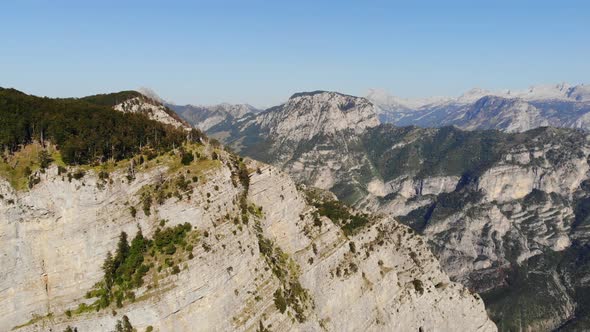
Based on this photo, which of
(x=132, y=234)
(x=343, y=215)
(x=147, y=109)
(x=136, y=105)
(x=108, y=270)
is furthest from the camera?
(x=343, y=215)

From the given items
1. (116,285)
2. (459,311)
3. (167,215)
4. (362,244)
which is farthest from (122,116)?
(459,311)

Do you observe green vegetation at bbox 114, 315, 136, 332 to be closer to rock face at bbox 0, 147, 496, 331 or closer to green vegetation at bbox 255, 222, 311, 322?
rock face at bbox 0, 147, 496, 331

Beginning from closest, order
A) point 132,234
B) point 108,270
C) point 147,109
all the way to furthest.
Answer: point 108,270
point 132,234
point 147,109

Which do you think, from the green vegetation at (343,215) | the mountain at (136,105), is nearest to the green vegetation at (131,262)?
the mountain at (136,105)

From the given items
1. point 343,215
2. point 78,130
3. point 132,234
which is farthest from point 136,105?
point 343,215

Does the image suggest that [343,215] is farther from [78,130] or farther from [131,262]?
[131,262]

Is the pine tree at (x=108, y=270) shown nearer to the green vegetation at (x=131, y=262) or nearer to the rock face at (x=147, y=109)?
the green vegetation at (x=131, y=262)
